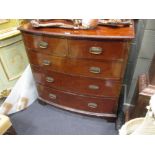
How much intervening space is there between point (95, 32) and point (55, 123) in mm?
962

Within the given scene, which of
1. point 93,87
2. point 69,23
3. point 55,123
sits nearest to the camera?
point 69,23

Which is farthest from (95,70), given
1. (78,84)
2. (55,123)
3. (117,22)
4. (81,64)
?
(55,123)

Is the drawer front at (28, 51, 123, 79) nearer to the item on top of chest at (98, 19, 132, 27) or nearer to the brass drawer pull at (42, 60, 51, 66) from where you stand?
the brass drawer pull at (42, 60, 51, 66)

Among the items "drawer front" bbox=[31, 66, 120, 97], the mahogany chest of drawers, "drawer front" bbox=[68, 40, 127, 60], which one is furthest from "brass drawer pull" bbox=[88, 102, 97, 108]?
"drawer front" bbox=[68, 40, 127, 60]

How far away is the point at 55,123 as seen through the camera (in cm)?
162

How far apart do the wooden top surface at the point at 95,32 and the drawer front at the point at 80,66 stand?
0.19 metres

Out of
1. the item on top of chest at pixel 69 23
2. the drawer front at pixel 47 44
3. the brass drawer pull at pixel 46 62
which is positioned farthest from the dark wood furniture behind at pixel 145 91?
the brass drawer pull at pixel 46 62

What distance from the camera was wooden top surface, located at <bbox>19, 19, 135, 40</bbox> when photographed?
3.38ft

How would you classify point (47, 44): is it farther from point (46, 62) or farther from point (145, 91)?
point (145, 91)

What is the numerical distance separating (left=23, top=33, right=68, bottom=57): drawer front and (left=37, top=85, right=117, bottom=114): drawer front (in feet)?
1.39

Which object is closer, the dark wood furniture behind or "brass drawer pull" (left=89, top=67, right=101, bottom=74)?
the dark wood furniture behind
